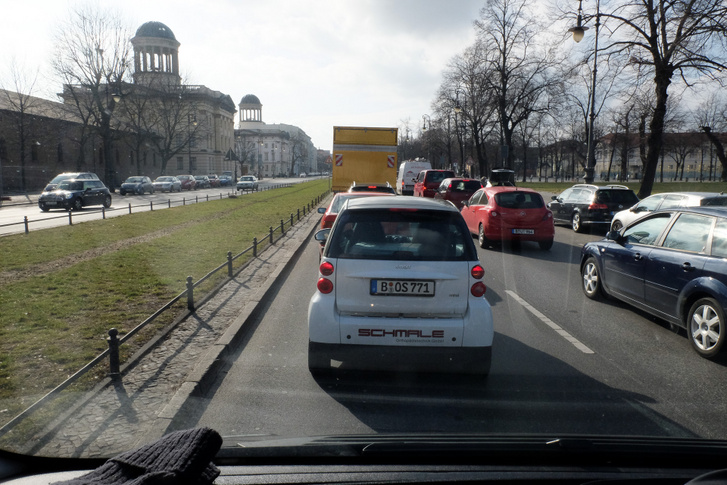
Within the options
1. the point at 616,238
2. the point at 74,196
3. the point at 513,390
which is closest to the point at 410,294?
the point at 513,390

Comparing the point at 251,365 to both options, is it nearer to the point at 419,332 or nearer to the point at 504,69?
the point at 419,332

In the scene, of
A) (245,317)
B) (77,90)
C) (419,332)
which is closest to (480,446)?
(419,332)

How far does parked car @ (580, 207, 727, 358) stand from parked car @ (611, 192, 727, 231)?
7274mm

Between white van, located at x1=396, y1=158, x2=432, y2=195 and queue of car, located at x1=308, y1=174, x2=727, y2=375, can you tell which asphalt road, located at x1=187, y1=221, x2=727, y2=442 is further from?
white van, located at x1=396, y1=158, x2=432, y2=195

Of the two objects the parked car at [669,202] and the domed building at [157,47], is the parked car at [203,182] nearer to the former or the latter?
the domed building at [157,47]

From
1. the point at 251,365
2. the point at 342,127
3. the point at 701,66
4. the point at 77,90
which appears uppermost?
the point at 77,90

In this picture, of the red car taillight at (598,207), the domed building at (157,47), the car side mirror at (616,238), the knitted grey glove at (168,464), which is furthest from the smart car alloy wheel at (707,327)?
the domed building at (157,47)

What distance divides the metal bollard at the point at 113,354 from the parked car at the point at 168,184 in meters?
56.7

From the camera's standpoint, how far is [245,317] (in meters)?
7.29

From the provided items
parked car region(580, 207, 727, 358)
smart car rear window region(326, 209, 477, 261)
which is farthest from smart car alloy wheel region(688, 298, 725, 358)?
smart car rear window region(326, 209, 477, 261)

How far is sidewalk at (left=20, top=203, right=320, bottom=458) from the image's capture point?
12.5 ft

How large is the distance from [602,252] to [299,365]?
525 cm

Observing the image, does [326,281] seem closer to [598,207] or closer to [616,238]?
[616,238]

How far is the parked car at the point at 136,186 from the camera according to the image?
167 ft
